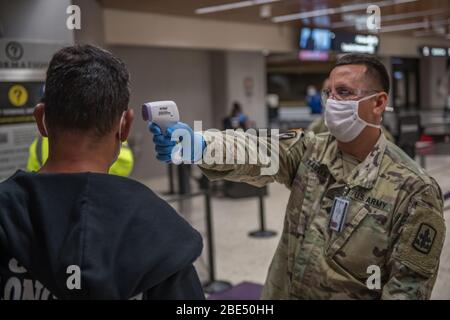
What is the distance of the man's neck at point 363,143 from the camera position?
1548 mm

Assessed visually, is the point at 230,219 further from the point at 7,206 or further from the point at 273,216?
the point at 7,206

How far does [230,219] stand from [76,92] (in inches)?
209

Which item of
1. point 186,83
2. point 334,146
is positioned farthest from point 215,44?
point 334,146

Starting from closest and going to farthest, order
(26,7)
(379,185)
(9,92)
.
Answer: (379,185) → (26,7) → (9,92)

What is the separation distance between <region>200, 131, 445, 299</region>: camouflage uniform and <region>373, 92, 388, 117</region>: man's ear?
0.08 meters

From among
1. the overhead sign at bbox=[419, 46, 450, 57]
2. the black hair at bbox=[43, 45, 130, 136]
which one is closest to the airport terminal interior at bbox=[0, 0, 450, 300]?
the overhead sign at bbox=[419, 46, 450, 57]

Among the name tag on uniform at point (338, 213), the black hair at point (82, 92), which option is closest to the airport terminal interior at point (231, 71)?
the black hair at point (82, 92)

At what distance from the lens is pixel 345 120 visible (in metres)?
1.52

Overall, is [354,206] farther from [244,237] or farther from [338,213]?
[244,237]

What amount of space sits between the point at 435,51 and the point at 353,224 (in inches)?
35.4

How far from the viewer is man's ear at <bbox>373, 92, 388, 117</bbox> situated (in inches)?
59.9

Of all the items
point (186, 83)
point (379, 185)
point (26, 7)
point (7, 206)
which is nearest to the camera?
point (7, 206)
